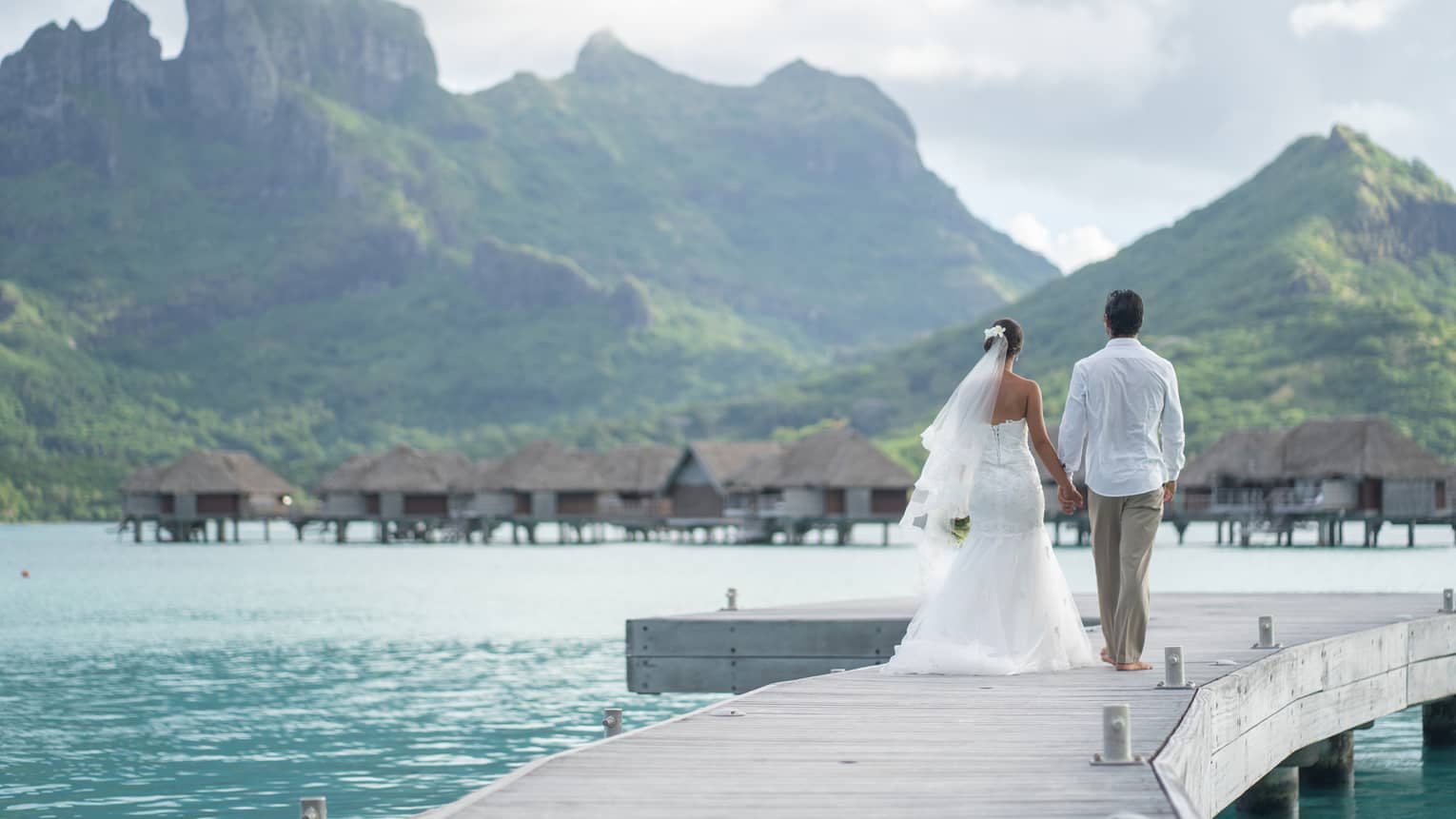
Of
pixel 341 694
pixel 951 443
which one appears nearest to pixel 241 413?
pixel 341 694

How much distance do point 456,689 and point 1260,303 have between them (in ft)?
406

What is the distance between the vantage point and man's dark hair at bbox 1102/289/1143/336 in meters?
10.4

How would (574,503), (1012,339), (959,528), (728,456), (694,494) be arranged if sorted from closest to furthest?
(1012,339), (959,528), (728,456), (694,494), (574,503)

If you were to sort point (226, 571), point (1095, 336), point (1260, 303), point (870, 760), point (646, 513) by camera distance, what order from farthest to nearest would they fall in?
point (1095, 336)
point (1260, 303)
point (646, 513)
point (226, 571)
point (870, 760)

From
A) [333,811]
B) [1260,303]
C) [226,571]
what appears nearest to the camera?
[333,811]

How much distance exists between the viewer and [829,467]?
87562 millimetres

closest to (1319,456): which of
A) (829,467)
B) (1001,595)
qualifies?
(829,467)

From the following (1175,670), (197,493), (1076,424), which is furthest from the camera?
(197,493)

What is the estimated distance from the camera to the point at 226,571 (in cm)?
6950

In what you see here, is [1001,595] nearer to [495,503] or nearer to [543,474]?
[543,474]

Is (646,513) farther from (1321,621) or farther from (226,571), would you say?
(1321,621)

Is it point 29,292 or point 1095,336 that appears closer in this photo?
point 1095,336

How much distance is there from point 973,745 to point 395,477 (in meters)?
96.5

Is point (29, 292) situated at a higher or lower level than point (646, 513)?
higher
